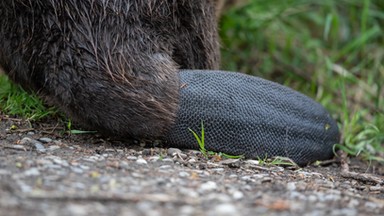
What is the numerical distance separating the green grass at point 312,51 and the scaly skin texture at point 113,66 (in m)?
1.13

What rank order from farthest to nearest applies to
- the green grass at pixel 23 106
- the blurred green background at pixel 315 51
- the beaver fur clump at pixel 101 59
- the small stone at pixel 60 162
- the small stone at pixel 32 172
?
1. the blurred green background at pixel 315 51
2. the green grass at pixel 23 106
3. the beaver fur clump at pixel 101 59
4. the small stone at pixel 60 162
5. the small stone at pixel 32 172

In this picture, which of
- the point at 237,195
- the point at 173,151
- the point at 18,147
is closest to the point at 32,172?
the point at 18,147

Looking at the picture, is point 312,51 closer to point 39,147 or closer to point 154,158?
point 154,158

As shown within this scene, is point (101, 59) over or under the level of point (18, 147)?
over

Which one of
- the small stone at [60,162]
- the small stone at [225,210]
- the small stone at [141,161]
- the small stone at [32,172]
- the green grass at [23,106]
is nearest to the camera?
the small stone at [225,210]

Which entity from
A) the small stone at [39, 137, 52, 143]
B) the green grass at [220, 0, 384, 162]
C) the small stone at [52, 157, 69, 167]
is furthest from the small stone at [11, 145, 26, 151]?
the green grass at [220, 0, 384, 162]

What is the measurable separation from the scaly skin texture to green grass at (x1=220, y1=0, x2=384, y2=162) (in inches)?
44.5

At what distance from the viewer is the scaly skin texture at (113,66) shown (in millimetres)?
2039

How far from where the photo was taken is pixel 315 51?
371cm

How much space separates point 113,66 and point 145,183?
0.54 m

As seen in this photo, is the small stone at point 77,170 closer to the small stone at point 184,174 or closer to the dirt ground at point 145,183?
the dirt ground at point 145,183

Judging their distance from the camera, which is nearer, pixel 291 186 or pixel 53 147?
pixel 291 186

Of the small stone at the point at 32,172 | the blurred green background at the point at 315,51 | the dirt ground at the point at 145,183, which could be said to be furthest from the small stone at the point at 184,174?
the blurred green background at the point at 315,51

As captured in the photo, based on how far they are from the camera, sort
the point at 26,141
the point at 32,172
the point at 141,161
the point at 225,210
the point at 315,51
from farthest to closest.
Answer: the point at 315,51, the point at 26,141, the point at 141,161, the point at 32,172, the point at 225,210
